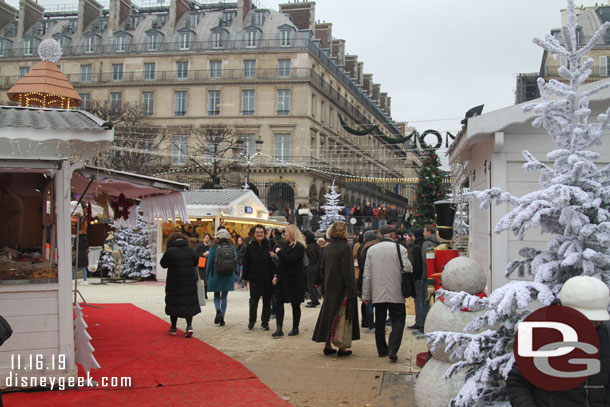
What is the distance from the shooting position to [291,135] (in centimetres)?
5234

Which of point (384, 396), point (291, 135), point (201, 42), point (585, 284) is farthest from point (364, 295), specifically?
point (201, 42)

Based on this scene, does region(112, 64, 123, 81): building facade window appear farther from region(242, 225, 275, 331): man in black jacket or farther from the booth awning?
region(242, 225, 275, 331): man in black jacket

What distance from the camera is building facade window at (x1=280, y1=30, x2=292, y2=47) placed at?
5303cm

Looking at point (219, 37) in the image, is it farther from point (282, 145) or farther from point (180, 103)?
point (282, 145)

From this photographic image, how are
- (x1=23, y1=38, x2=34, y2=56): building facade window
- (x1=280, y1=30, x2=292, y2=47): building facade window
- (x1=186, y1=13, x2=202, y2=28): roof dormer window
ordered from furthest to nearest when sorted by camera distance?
(x1=23, y1=38, x2=34, y2=56): building facade window
(x1=186, y1=13, x2=202, y2=28): roof dormer window
(x1=280, y1=30, x2=292, y2=47): building facade window

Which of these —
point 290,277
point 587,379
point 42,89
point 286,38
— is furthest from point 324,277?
point 286,38

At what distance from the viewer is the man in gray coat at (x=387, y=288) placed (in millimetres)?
7678

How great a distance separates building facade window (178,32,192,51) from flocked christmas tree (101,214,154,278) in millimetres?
36085

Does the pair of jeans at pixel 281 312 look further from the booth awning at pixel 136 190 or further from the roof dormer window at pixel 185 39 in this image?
the roof dormer window at pixel 185 39

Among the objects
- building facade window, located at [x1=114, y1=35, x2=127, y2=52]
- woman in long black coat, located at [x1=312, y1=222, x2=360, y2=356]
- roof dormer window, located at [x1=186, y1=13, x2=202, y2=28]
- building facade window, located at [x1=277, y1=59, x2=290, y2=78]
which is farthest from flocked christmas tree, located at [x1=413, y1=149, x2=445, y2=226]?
building facade window, located at [x1=114, y1=35, x2=127, y2=52]

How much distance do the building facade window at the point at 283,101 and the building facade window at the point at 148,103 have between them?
11049 millimetres

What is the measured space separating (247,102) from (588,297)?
51.7 metres

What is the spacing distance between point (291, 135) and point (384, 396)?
4688 cm

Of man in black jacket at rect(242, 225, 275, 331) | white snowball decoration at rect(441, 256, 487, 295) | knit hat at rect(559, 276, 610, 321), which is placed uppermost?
knit hat at rect(559, 276, 610, 321)
